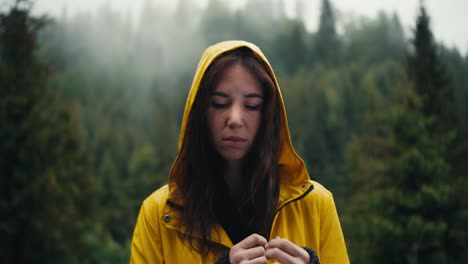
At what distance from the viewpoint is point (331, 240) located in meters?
2.46

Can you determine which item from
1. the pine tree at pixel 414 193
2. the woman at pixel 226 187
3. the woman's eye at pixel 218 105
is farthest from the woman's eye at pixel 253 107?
the pine tree at pixel 414 193

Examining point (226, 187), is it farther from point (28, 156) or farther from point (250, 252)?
point (28, 156)

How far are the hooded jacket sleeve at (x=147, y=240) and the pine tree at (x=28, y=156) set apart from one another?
579 inches

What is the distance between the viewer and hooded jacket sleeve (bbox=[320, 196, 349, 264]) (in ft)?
7.98

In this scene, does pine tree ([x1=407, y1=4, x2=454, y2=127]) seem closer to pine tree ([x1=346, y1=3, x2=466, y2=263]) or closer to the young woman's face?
pine tree ([x1=346, y1=3, x2=466, y2=263])

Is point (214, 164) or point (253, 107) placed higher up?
point (253, 107)

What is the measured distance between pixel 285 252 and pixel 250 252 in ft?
0.52

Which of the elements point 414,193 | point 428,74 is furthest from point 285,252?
point 428,74

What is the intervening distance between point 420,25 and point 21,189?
21.4 meters

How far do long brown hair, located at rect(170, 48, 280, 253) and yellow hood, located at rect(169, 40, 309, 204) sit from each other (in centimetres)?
3

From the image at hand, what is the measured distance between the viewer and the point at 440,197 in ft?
66.0

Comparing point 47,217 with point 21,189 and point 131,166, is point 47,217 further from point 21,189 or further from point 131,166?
point 131,166

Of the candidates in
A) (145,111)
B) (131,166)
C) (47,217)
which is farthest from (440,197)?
(145,111)

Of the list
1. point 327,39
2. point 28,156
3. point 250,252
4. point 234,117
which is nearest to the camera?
point 250,252
